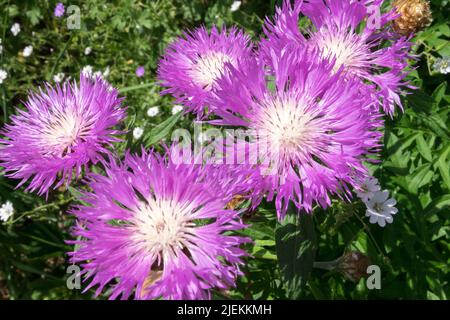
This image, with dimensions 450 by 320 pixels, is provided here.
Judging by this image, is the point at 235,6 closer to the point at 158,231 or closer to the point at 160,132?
the point at 160,132

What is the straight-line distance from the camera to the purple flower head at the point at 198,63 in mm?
1704

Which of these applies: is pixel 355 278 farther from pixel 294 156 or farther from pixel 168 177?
pixel 168 177

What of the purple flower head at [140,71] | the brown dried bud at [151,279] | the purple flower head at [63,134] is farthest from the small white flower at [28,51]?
the brown dried bud at [151,279]

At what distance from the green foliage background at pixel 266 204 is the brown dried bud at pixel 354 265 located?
0.50 feet

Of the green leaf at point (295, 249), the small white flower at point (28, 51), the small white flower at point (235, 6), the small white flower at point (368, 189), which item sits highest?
the small white flower at point (235, 6)

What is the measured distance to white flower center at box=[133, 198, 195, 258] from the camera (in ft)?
4.22

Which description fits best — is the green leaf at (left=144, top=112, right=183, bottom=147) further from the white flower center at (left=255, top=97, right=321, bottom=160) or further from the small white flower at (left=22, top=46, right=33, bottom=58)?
the small white flower at (left=22, top=46, right=33, bottom=58)

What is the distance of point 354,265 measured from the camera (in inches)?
61.1

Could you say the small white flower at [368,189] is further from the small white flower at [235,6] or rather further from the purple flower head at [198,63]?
the small white flower at [235,6]

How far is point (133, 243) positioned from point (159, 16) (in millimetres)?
2294

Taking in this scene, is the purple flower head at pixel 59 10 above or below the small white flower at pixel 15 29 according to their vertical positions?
above

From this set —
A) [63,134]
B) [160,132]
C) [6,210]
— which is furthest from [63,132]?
[6,210]

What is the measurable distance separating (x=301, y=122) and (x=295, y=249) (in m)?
0.43
